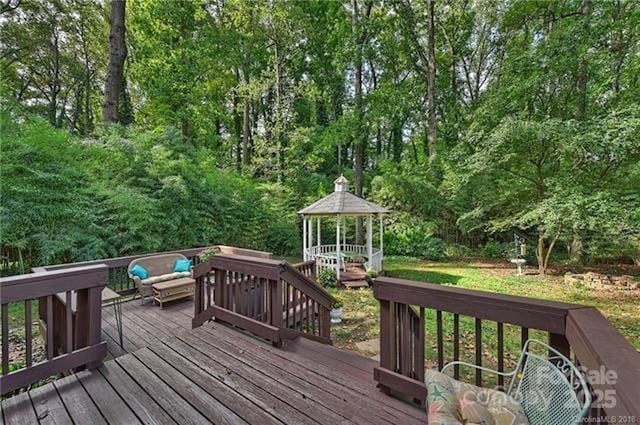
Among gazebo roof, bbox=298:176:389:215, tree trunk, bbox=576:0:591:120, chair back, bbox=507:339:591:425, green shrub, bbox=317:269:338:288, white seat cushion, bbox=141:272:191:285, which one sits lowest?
green shrub, bbox=317:269:338:288

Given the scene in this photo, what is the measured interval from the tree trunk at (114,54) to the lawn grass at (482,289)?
7.61 metres

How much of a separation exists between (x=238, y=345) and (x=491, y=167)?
28.4 feet

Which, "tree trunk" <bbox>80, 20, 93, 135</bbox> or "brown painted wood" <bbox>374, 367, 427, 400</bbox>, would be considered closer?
"brown painted wood" <bbox>374, 367, 427, 400</bbox>

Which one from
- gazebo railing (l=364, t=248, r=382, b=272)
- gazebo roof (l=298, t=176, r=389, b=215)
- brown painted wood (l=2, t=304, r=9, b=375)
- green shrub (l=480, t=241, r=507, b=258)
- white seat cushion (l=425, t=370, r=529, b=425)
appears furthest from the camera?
green shrub (l=480, t=241, r=507, b=258)

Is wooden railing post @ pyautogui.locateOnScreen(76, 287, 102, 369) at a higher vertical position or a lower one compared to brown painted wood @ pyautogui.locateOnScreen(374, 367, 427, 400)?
higher

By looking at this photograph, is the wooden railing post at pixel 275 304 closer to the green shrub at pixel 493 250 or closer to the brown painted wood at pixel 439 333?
the brown painted wood at pixel 439 333

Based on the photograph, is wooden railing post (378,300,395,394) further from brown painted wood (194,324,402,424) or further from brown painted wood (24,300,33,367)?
brown painted wood (24,300,33,367)

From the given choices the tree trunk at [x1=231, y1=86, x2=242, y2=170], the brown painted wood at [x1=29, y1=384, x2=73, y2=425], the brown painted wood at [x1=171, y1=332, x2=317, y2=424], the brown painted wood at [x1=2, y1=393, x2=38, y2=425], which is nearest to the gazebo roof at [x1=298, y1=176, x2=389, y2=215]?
the brown painted wood at [x1=171, y1=332, x2=317, y2=424]

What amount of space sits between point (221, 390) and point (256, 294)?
1136 mm

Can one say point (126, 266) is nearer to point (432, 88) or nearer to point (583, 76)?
point (583, 76)

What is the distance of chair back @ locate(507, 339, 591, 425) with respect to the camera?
1248mm

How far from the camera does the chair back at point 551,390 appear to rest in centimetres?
125

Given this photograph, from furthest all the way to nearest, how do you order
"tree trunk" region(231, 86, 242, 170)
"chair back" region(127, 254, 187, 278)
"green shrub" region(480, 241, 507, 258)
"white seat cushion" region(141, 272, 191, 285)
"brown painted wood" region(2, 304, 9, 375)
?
"tree trunk" region(231, 86, 242, 170) → "green shrub" region(480, 241, 507, 258) → "chair back" region(127, 254, 187, 278) → "white seat cushion" region(141, 272, 191, 285) → "brown painted wood" region(2, 304, 9, 375)

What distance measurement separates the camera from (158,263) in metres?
5.51
